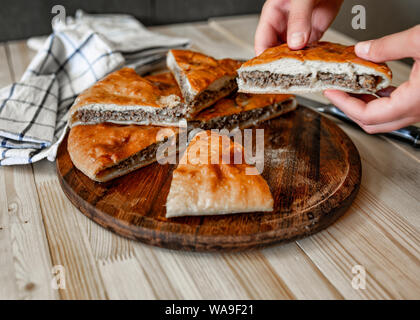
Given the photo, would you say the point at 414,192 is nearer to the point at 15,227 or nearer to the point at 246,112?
the point at 246,112

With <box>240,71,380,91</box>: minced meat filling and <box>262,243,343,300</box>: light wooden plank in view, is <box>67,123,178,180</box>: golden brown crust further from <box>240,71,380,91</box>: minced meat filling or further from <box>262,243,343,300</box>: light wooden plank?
<box>262,243,343,300</box>: light wooden plank

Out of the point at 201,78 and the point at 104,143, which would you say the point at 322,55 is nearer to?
the point at 201,78

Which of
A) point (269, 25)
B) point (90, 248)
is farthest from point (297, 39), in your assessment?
point (90, 248)

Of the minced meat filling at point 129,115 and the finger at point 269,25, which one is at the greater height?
the finger at point 269,25

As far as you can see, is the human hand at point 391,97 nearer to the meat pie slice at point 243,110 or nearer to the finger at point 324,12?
the meat pie slice at point 243,110

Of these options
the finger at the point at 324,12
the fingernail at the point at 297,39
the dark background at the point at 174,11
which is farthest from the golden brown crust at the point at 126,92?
the dark background at the point at 174,11

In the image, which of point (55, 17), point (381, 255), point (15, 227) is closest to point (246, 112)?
point (381, 255)

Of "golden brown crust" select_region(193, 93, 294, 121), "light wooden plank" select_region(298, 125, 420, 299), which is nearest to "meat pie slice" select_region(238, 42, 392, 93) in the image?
"golden brown crust" select_region(193, 93, 294, 121)
